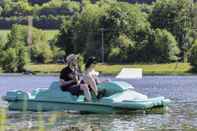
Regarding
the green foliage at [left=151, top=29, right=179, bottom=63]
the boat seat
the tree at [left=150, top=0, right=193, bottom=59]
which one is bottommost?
the green foliage at [left=151, top=29, right=179, bottom=63]

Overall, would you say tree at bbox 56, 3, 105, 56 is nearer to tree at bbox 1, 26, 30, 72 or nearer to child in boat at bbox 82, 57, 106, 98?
tree at bbox 1, 26, 30, 72

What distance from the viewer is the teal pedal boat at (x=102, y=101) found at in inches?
856

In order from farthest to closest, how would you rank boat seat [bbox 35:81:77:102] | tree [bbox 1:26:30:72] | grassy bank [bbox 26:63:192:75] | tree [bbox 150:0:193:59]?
tree [bbox 150:0:193:59]
tree [bbox 1:26:30:72]
grassy bank [bbox 26:63:192:75]
boat seat [bbox 35:81:77:102]

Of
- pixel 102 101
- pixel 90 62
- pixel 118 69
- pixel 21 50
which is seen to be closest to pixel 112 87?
pixel 102 101

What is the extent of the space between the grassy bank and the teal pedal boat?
88.7 m

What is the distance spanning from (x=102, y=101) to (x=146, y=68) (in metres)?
99.1

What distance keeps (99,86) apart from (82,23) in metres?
113

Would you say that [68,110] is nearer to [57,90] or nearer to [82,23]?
[57,90]

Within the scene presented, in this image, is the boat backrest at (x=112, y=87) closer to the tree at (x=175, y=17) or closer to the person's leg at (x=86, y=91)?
the person's leg at (x=86, y=91)

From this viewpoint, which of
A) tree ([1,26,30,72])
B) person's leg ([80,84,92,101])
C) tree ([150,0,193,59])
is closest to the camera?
person's leg ([80,84,92,101])

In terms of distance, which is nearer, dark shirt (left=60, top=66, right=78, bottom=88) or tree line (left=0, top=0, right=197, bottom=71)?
dark shirt (left=60, top=66, right=78, bottom=88)

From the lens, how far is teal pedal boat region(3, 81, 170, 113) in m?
21.8

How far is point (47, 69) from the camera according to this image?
409 feet

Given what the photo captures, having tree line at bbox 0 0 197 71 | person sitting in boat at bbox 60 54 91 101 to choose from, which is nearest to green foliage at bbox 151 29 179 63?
tree line at bbox 0 0 197 71
